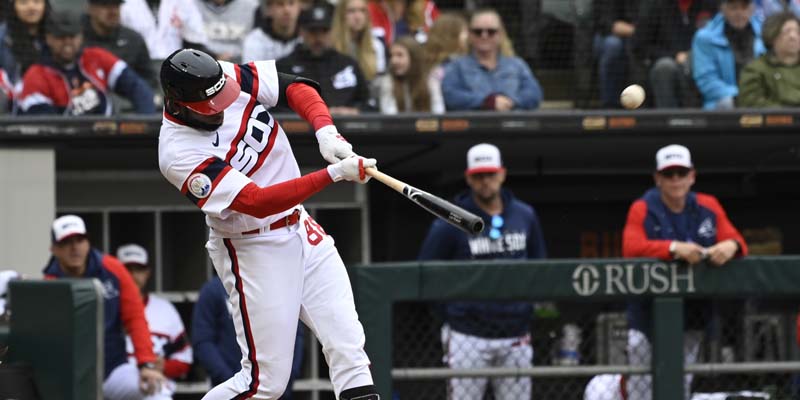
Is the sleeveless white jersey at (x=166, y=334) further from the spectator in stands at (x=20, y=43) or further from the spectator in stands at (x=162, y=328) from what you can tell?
the spectator in stands at (x=20, y=43)

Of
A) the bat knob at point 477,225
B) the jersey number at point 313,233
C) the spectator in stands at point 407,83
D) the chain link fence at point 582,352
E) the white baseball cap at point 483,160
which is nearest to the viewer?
the bat knob at point 477,225

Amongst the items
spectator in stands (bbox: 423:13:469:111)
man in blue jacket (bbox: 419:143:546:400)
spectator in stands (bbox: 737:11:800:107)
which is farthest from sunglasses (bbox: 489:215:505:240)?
spectator in stands (bbox: 737:11:800:107)

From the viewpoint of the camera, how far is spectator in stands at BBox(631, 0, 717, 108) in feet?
26.5

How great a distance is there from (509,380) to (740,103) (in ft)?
8.17

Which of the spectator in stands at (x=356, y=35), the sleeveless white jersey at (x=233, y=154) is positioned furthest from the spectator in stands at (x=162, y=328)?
the sleeveless white jersey at (x=233, y=154)

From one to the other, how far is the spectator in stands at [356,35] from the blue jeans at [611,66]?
50.8 inches

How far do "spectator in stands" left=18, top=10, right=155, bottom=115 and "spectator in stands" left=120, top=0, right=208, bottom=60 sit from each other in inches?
17.0

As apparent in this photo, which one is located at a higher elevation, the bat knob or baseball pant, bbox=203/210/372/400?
the bat knob

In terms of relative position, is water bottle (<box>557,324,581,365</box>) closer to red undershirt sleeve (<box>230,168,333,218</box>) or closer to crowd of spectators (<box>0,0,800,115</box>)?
crowd of spectators (<box>0,0,800,115</box>)

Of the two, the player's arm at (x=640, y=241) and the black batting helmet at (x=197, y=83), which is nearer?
the black batting helmet at (x=197, y=83)

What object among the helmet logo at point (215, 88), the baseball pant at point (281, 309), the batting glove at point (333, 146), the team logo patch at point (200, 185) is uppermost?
the helmet logo at point (215, 88)

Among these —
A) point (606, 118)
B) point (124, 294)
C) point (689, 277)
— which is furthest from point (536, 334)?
point (124, 294)

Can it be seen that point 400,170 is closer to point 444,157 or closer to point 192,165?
point 444,157

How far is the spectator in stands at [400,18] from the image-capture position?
28.6 ft
